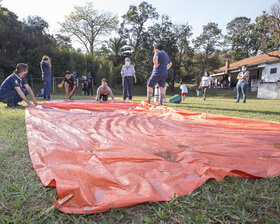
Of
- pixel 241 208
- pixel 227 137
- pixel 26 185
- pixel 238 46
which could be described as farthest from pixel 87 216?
pixel 238 46

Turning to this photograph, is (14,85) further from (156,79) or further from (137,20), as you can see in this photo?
(137,20)

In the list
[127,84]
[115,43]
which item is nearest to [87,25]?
[115,43]

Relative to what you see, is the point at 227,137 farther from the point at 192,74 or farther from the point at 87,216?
the point at 192,74

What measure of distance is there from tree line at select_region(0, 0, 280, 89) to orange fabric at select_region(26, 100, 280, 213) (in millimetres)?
17224

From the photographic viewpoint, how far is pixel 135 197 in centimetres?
94

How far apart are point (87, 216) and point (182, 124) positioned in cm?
206

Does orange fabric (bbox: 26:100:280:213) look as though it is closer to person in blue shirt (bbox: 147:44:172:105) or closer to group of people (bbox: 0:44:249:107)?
group of people (bbox: 0:44:249:107)

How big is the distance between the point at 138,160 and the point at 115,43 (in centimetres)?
2432

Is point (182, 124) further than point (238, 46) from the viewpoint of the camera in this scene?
No

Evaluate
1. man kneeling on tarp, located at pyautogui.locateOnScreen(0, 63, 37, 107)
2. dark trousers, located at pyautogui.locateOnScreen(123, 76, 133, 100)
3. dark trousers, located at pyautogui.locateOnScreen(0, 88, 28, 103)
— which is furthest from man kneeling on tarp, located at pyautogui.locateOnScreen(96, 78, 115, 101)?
dark trousers, located at pyautogui.locateOnScreen(0, 88, 28, 103)

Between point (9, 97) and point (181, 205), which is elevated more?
point (9, 97)

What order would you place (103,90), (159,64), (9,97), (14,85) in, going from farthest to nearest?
(103,90), (159,64), (9,97), (14,85)

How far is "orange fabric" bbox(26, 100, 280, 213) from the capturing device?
3.25 feet

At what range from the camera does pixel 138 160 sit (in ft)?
4.48
